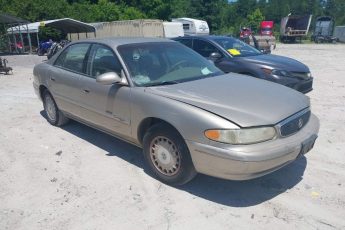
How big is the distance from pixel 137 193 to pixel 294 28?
44.7m

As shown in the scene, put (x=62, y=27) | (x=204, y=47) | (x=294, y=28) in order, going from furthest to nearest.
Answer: (x=294, y=28)
(x=62, y=27)
(x=204, y=47)

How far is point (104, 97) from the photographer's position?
450cm

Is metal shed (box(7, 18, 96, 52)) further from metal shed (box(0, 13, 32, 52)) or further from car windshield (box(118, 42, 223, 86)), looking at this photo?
car windshield (box(118, 42, 223, 86))

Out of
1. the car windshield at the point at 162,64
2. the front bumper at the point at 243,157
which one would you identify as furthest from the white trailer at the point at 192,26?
the front bumper at the point at 243,157

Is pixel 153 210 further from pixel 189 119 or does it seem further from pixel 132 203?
pixel 189 119

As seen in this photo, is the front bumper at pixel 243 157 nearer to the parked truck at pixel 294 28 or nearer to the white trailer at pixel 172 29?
the white trailer at pixel 172 29

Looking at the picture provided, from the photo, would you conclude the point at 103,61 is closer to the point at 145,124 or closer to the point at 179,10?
the point at 145,124

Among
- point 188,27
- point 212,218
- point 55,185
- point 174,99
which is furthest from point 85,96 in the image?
point 188,27

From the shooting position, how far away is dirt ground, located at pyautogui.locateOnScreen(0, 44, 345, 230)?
328cm

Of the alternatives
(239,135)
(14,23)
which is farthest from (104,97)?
(14,23)

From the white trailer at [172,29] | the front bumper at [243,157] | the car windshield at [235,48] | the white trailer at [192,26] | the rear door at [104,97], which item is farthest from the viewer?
the white trailer at [192,26]

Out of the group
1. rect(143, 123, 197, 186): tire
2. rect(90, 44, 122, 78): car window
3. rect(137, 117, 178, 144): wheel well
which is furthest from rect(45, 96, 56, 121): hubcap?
rect(143, 123, 197, 186): tire

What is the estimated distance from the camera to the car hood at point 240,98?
3.38 metres

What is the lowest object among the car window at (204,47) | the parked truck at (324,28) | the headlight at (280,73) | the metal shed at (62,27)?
the parked truck at (324,28)
